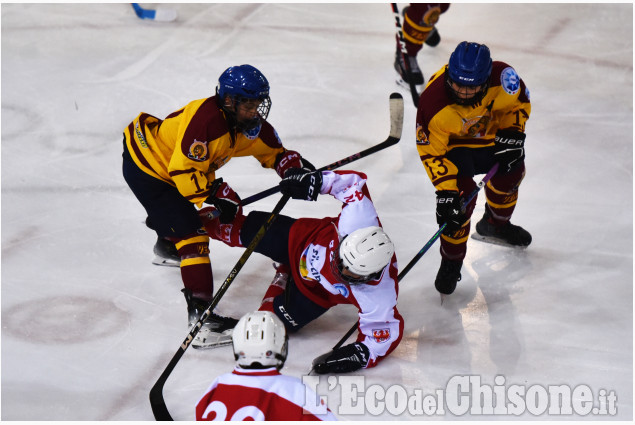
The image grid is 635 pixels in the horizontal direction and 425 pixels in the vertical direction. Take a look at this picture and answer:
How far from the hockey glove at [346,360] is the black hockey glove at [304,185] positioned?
1.83 ft

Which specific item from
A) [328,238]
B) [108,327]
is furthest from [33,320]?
[328,238]

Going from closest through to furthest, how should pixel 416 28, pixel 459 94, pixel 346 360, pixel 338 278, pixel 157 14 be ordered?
pixel 338 278 → pixel 346 360 → pixel 459 94 → pixel 416 28 → pixel 157 14

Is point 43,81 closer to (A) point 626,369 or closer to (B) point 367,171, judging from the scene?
(B) point 367,171

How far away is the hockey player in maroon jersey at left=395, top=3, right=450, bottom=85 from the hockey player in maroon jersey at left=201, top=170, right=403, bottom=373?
2017 millimetres

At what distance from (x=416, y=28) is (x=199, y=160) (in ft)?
7.42

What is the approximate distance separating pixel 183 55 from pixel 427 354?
3010mm

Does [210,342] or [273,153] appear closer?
[210,342]

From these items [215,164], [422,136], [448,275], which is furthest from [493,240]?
[215,164]

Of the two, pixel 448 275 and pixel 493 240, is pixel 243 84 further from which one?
pixel 493 240

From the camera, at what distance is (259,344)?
205 cm

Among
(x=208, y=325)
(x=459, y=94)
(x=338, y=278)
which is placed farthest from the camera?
(x=208, y=325)

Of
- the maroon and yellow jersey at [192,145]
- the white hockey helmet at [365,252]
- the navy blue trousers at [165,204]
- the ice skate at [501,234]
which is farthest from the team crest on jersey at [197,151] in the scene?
the ice skate at [501,234]

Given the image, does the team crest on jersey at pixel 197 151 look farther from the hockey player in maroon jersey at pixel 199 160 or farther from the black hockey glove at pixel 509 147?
the black hockey glove at pixel 509 147

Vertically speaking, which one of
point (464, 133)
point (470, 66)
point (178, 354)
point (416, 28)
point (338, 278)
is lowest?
point (178, 354)
